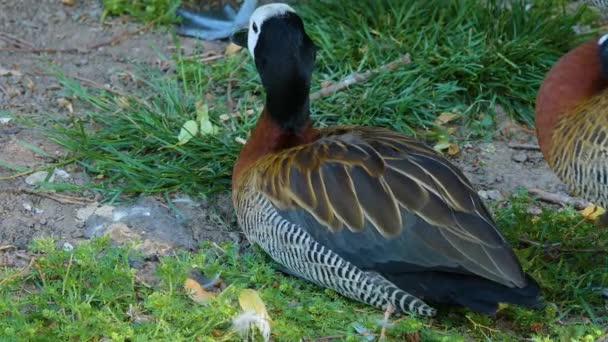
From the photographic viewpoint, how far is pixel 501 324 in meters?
4.44

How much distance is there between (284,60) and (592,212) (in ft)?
5.71

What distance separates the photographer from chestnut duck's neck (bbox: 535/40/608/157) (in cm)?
465

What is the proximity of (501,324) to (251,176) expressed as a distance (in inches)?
51.0

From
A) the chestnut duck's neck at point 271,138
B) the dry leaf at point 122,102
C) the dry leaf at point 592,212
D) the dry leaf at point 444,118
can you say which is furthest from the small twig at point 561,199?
the dry leaf at point 122,102

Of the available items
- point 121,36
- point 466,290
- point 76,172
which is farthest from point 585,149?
point 121,36

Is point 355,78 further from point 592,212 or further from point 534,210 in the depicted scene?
point 592,212

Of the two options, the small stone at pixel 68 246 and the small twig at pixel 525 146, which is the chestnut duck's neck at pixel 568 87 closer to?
the small twig at pixel 525 146

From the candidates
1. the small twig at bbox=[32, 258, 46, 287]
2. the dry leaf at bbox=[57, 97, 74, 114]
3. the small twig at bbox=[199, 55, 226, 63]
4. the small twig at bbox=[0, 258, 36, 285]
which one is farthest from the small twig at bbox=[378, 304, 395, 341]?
the small twig at bbox=[199, 55, 226, 63]

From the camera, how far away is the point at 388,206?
14.4 ft

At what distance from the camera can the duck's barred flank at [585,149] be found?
438cm

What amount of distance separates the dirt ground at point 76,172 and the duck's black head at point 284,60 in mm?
653

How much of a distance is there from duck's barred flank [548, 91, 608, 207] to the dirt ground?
99 centimetres

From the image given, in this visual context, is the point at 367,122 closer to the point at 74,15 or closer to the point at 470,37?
the point at 470,37

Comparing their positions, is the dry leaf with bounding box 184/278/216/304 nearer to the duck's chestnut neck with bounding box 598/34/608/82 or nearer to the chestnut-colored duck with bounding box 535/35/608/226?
the chestnut-colored duck with bounding box 535/35/608/226
